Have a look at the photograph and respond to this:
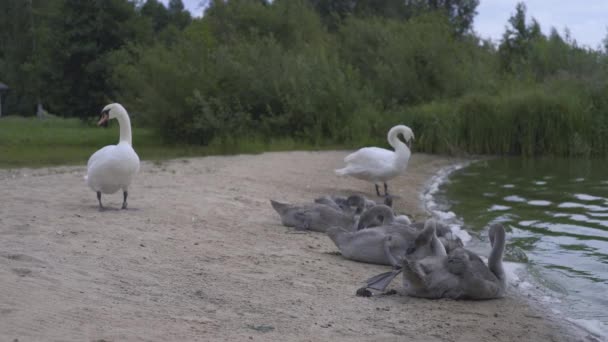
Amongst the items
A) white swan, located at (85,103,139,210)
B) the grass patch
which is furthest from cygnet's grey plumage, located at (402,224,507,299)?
the grass patch

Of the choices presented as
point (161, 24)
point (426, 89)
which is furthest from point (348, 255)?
point (161, 24)

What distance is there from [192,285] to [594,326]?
3464 millimetres

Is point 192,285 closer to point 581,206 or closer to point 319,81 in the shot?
point 581,206

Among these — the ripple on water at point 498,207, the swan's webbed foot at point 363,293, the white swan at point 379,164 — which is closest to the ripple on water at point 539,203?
the ripple on water at point 498,207

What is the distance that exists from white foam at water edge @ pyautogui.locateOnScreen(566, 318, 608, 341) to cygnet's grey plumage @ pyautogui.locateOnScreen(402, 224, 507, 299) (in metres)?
0.81

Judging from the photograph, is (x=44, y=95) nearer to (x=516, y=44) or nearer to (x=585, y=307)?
(x=516, y=44)

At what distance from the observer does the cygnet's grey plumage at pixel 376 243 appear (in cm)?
867

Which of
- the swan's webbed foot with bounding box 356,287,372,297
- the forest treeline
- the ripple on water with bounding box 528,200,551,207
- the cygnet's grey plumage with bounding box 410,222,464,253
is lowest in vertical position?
the swan's webbed foot with bounding box 356,287,372,297

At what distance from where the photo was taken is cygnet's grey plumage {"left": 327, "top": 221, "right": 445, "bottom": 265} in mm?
8672

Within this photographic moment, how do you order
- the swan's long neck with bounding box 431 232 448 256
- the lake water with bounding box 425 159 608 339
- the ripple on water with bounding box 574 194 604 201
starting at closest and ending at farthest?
1. the lake water with bounding box 425 159 608 339
2. the swan's long neck with bounding box 431 232 448 256
3. the ripple on water with bounding box 574 194 604 201

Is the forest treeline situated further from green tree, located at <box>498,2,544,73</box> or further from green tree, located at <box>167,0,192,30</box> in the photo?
green tree, located at <box>167,0,192,30</box>

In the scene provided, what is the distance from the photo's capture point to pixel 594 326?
6.82m

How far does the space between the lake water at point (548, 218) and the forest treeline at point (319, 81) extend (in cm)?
292

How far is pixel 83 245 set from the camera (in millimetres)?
7668
